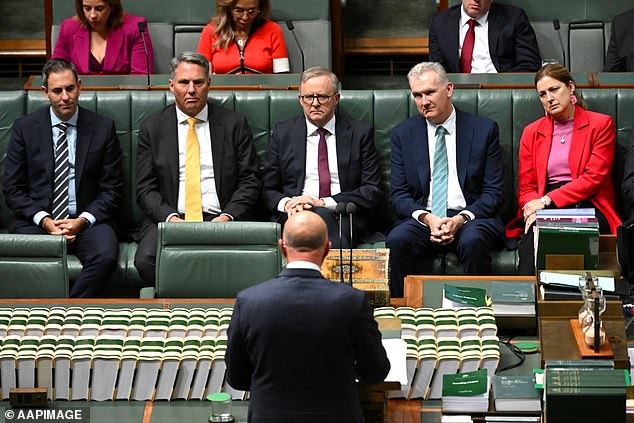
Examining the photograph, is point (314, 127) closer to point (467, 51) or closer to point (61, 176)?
point (61, 176)

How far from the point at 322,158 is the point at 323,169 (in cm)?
5

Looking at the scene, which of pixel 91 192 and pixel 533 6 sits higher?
pixel 533 6

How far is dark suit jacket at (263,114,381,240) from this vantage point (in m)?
6.23

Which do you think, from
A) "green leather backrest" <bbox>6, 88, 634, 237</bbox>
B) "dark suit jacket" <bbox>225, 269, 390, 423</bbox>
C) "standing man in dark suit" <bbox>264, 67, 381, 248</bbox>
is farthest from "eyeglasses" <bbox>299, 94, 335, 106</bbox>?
"dark suit jacket" <bbox>225, 269, 390, 423</bbox>

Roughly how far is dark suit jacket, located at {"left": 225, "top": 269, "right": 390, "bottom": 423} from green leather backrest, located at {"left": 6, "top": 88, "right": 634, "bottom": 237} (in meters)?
3.05

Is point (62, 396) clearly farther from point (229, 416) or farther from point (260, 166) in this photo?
point (260, 166)

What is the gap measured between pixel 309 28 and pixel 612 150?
2330 millimetres

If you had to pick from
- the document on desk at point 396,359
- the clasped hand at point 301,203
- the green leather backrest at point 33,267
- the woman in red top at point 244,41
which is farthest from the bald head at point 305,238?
the woman in red top at point 244,41

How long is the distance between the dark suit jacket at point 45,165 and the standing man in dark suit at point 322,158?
793 mm

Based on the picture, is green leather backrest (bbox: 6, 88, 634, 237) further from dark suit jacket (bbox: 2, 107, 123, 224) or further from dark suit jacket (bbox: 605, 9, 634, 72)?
dark suit jacket (bbox: 605, 9, 634, 72)

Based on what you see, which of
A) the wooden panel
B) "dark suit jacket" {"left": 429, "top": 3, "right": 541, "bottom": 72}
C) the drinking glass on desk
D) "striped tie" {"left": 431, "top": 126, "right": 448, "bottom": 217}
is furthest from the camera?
the wooden panel

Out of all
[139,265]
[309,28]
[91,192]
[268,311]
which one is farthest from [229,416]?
[309,28]

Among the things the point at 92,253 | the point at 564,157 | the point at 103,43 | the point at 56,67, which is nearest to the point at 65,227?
the point at 92,253

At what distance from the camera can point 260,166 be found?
6.50m
